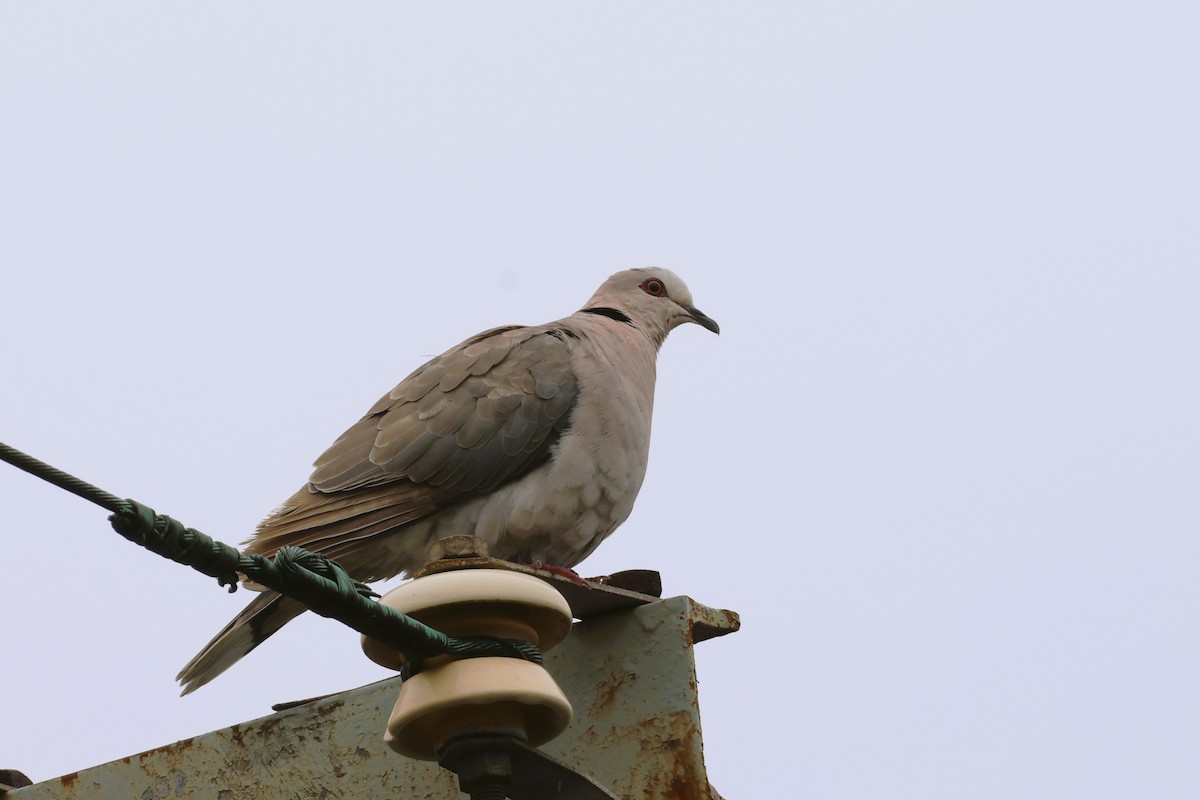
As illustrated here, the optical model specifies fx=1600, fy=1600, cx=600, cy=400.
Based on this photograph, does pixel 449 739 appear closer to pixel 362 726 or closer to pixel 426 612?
pixel 426 612

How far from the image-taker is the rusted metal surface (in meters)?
3.57

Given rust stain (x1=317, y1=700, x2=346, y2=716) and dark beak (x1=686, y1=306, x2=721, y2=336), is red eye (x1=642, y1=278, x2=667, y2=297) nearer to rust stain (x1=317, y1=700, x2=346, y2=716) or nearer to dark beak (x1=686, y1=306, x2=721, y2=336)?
dark beak (x1=686, y1=306, x2=721, y2=336)

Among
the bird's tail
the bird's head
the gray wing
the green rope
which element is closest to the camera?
the green rope

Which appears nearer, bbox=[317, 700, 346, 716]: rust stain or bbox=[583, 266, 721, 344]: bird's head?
bbox=[317, 700, 346, 716]: rust stain

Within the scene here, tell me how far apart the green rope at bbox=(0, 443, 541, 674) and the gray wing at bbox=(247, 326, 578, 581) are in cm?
237

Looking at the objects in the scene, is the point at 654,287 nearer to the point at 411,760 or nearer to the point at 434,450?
the point at 434,450

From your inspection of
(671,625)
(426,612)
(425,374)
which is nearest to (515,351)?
(425,374)

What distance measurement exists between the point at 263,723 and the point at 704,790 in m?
1.06

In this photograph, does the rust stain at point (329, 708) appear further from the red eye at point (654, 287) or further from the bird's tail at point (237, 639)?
the red eye at point (654, 287)

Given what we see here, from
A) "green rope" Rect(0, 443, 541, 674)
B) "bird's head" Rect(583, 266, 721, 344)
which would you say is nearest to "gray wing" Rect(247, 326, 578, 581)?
"bird's head" Rect(583, 266, 721, 344)

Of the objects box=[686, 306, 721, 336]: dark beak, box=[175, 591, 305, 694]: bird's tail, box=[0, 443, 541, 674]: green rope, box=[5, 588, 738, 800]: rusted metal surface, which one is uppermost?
box=[686, 306, 721, 336]: dark beak

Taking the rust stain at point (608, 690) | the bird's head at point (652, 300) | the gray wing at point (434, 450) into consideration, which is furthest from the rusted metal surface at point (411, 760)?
the bird's head at point (652, 300)

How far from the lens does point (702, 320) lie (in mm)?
7262

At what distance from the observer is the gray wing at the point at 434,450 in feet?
17.7
